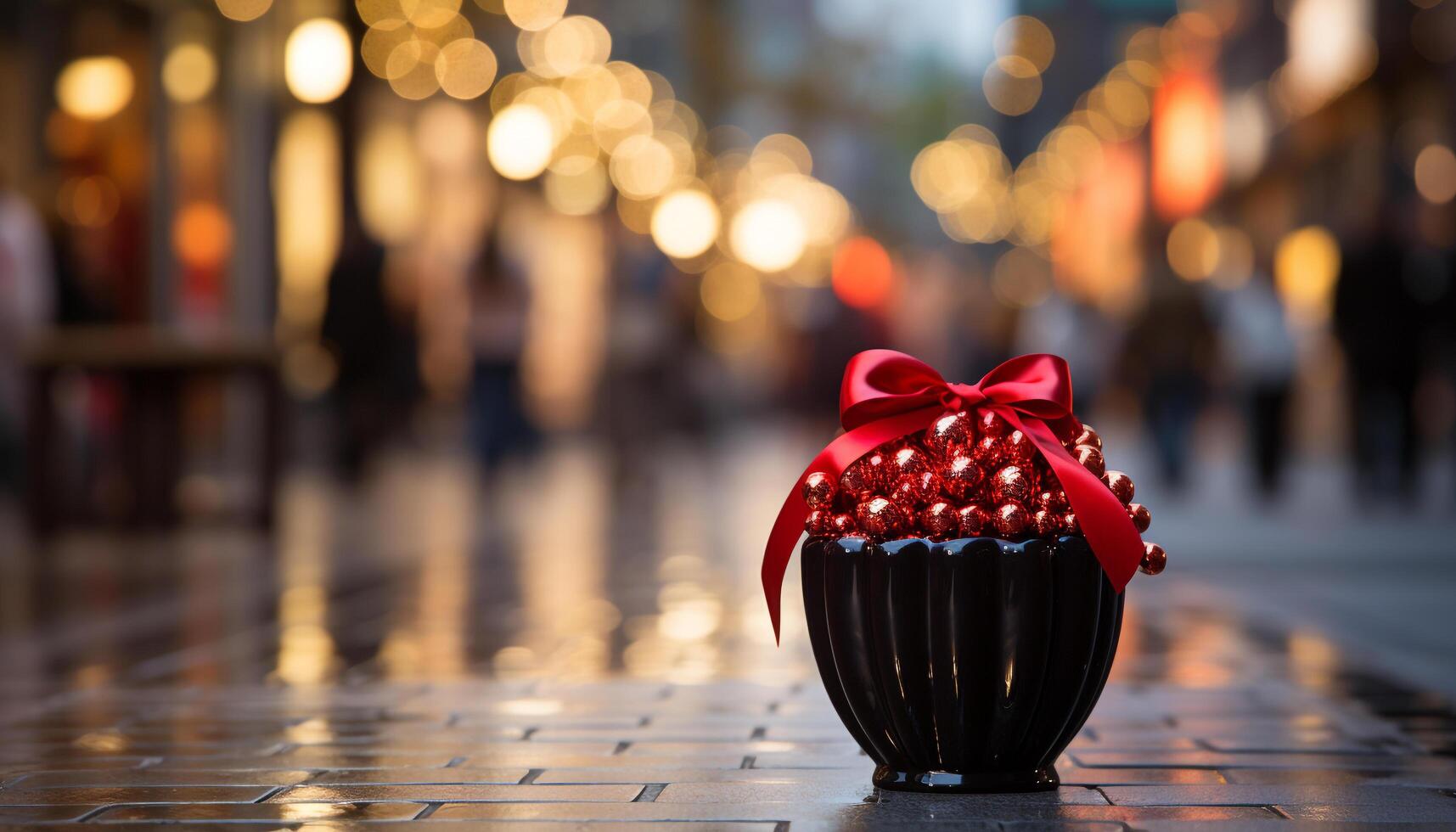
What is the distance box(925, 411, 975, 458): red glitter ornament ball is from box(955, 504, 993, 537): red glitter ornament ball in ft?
0.38

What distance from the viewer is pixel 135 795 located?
3.57 metres

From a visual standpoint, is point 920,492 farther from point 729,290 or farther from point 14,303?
point 729,290

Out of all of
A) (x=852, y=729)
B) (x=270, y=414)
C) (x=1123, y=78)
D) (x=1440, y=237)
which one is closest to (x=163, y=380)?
(x=270, y=414)

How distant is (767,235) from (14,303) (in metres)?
27.9

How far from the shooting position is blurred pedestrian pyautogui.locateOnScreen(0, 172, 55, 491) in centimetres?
1153

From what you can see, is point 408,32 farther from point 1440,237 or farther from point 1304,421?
point 1304,421

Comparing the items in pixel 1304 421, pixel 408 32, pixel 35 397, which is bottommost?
pixel 1304 421

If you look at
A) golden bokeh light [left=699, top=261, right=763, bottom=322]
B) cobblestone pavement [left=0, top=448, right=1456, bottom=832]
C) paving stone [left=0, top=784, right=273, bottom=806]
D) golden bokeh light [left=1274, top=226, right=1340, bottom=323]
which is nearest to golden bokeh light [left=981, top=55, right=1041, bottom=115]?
golden bokeh light [left=699, top=261, right=763, bottom=322]

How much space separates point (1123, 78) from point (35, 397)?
2061 inches

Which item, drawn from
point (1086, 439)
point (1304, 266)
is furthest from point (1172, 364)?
point (1304, 266)

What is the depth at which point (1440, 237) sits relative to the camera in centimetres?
2191

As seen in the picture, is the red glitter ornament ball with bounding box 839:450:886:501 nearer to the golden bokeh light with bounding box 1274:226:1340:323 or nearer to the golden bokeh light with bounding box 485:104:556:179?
the golden bokeh light with bounding box 485:104:556:179

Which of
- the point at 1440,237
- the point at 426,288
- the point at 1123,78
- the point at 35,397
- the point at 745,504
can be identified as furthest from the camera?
the point at 1123,78

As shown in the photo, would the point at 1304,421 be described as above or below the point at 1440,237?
below
